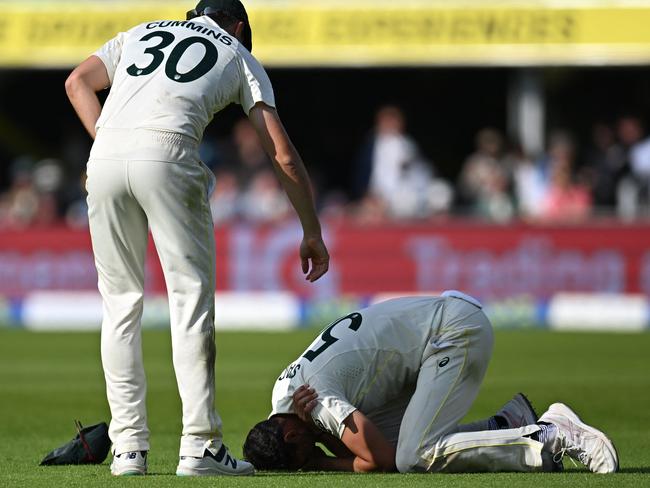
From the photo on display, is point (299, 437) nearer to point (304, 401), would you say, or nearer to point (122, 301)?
point (304, 401)

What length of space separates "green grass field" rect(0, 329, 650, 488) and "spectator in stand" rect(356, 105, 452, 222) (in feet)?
8.67

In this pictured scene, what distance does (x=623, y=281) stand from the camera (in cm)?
1683

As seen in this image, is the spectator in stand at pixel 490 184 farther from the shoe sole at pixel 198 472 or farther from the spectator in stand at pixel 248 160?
the shoe sole at pixel 198 472

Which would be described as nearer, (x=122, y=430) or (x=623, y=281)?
(x=122, y=430)

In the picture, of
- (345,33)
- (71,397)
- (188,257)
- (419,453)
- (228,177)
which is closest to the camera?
(188,257)

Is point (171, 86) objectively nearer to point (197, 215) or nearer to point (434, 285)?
point (197, 215)

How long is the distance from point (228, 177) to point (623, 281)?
18.9ft

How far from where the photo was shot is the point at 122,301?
19.0ft

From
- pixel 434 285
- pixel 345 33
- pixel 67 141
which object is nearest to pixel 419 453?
pixel 434 285

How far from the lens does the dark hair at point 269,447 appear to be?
20.0 ft

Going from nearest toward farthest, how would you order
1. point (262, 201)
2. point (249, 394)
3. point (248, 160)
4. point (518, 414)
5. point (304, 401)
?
point (304, 401)
point (518, 414)
point (249, 394)
point (262, 201)
point (248, 160)

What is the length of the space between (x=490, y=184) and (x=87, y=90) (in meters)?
12.5

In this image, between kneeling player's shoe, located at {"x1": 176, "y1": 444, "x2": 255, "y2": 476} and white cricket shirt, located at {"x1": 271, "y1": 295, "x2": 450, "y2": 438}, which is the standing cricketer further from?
white cricket shirt, located at {"x1": 271, "y1": 295, "x2": 450, "y2": 438}

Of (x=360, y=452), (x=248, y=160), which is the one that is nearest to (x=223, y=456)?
(x=360, y=452)
